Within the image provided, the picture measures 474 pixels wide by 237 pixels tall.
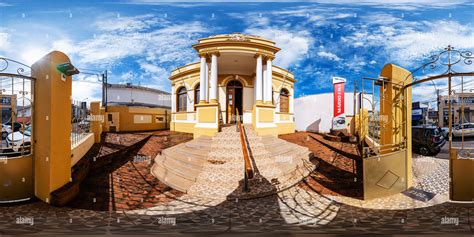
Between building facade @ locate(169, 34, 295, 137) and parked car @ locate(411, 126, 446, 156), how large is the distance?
631 cm

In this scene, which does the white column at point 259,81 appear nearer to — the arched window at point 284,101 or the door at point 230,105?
the door at point 230,105

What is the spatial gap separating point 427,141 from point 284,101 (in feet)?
28.0

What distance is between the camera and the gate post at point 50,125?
4160mm

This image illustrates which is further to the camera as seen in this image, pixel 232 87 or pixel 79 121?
pixel 232 87

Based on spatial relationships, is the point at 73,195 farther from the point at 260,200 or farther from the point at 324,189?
the point at 324,189

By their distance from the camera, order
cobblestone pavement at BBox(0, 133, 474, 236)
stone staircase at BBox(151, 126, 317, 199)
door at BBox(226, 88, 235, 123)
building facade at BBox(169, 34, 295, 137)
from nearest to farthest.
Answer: cobblestone pavement at BBox(0, 133, 474, 236) → stone staircase at BBox(151, 126, 317, 199) → building facade at BBox(169, 34, 295, 137) → door at BBox(226, 88, 235, 123)

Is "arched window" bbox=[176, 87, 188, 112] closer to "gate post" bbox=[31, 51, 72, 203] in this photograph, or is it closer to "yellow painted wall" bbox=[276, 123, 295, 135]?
"yellow painted wall" bbox=[276, 123, 295, 135]

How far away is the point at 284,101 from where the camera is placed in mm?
15992

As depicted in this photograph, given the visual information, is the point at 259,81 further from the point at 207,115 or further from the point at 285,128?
the point at 285,128

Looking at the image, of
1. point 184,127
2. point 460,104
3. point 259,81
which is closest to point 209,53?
point 259,81

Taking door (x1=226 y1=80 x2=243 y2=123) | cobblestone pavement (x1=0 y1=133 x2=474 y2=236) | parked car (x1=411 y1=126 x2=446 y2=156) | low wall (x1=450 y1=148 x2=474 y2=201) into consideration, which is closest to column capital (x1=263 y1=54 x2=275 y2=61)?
door (x1=226 y1=80 x2=243 y2=123)

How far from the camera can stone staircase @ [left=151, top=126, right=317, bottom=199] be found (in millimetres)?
5477

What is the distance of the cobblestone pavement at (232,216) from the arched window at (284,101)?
35.7 feet

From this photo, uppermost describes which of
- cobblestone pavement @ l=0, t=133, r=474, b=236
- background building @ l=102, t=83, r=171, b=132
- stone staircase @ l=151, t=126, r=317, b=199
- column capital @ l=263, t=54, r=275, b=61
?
column capital @ l=263, t=54, r=275, b=61
